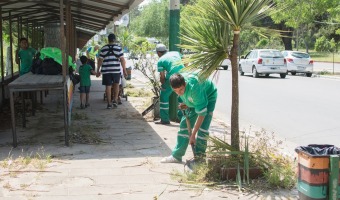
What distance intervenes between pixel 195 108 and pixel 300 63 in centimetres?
2118

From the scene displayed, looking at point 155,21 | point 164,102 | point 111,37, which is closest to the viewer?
point 164,102

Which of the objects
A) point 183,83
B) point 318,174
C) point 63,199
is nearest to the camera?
point 318,174

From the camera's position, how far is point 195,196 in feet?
15.6

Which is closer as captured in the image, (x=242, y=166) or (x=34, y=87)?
(x=242, y=166)

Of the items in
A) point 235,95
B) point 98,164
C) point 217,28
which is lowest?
point 98,164

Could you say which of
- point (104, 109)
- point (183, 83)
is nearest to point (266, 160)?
point (183, 83)

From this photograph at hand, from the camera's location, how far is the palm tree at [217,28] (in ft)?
17.4

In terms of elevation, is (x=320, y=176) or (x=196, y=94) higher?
(x=196, y=94)

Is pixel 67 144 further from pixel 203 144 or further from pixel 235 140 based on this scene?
pixel 235 140

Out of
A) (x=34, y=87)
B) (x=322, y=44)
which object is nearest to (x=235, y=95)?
(x=34, y=87)

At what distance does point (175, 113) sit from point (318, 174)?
528 centimetres

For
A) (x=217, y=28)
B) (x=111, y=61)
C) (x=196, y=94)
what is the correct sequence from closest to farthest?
1. (x=196, y=94)
2. (x=217, y=28)
3. (x=111, y=61)

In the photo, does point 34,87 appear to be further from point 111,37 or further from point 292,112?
point 292,112

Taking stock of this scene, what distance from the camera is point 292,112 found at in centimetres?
1138
